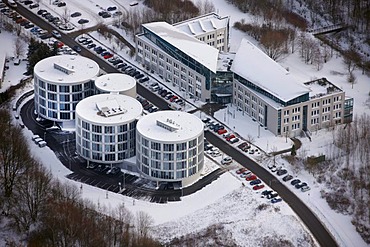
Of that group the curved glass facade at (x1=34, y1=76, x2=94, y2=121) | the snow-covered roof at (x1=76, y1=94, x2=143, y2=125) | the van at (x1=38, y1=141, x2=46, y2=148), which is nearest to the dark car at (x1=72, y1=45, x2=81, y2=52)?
the curved glass facade at (x1=34, y1=76, x2=94, y2=121)

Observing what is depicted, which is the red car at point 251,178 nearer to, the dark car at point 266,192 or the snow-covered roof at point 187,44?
the dark car at point 266,192

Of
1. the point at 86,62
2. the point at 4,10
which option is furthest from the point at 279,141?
the point at 4,10

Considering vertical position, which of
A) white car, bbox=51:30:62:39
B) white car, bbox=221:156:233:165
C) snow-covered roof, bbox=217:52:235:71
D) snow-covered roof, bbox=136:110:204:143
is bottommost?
white car, bbox=221:156:233:165

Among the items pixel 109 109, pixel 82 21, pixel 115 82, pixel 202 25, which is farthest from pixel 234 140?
pixel 82 21

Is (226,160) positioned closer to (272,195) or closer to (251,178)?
(251,178)

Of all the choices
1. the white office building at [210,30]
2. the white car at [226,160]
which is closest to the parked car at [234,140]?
the white car at [226,160]

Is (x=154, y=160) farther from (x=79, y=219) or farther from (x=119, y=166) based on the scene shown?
(x=79, y=219)

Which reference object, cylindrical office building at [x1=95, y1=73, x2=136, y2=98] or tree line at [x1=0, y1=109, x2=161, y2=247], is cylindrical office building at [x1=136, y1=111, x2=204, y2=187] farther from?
cylindrical office building at [x1=95, y1=73, x2=136, y2=98]
